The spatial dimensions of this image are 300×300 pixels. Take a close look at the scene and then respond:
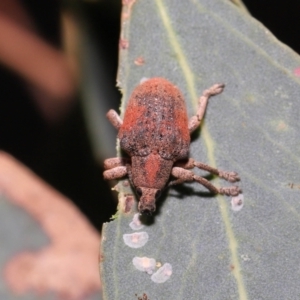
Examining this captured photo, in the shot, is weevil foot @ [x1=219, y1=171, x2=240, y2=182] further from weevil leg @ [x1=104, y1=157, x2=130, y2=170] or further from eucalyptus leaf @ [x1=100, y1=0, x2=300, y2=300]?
weevil leg @ [x1=104, y1=157, x2=130, y2=170]

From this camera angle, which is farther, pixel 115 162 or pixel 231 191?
pixel 115 162

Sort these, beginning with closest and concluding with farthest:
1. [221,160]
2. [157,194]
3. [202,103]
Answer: [221,160] → [202,103] → [157,194]

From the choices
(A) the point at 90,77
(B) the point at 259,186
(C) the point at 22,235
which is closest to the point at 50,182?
(C) the point at 22,235

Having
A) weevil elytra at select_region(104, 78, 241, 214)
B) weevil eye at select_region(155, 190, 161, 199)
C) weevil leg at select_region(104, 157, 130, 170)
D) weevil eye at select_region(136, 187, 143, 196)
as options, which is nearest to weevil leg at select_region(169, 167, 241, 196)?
weevil elytra at select_region(104, 78, 241, 214)

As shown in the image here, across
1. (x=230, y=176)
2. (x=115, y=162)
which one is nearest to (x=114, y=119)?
(x=115, y=162)

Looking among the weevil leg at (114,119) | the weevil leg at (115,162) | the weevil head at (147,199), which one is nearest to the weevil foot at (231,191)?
the weevil head at (147,199)

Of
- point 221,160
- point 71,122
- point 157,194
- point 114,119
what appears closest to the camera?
point 221,160

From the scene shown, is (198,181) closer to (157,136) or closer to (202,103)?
(157,136)

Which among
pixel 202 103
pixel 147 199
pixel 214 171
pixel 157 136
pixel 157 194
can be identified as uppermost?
pixel 202 103
